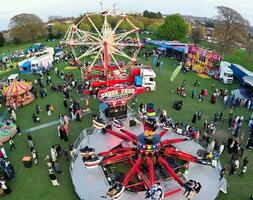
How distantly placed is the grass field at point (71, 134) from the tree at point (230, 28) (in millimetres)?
8327

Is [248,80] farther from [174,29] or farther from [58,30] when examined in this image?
[58,30]

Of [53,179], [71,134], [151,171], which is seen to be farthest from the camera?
[71,134]

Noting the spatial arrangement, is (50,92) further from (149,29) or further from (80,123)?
(149,29)

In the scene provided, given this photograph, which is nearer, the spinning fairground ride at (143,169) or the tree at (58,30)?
the spinning fairground ride at (143,169)

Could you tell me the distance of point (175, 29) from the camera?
5300cm

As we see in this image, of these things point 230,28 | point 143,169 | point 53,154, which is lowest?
point 143,169

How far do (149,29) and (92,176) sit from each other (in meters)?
52.1

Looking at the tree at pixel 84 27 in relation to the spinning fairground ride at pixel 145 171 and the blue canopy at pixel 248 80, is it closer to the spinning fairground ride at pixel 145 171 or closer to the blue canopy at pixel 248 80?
the blue canopy at pixel 248 80

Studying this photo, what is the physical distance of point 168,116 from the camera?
86.9ft

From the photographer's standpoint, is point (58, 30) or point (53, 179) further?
point (58, 30)

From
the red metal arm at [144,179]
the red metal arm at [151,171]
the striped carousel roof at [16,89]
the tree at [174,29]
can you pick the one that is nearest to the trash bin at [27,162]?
the red metal arm at [144,179]

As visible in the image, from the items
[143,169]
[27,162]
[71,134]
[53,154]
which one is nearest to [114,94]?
[71,134]

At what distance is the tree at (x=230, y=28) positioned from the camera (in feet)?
130

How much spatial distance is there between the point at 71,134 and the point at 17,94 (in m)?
9.09
